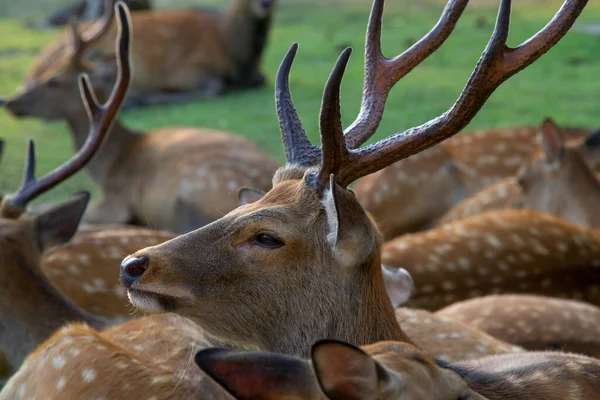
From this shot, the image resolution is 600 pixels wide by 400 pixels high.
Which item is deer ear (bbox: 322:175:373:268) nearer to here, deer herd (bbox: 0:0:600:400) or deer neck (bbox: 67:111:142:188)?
deer herd (bbox: 0:0:600:400)

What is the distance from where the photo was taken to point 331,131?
276cm

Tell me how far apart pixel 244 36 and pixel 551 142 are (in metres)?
5.87

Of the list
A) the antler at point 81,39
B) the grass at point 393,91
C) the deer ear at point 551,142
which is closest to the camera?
the deer ear at point 551,142

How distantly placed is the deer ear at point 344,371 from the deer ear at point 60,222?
2660 mm

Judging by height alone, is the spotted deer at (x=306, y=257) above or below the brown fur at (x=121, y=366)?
above

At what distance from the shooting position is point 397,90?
33.0 feet

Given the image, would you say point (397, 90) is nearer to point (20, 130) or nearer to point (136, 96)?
point (136, 96)

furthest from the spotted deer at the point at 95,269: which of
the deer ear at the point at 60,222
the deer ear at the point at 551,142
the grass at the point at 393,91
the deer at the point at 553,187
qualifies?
the grass at the point at 393,91

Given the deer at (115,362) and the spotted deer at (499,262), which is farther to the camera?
the spotted deer at (499,262)

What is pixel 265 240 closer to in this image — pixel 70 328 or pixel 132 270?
pixel 132 270

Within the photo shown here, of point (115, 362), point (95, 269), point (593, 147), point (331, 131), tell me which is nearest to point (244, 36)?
point (593, 147)

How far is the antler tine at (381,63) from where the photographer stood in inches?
125

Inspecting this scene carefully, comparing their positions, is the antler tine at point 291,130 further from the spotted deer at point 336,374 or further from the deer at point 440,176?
the deer at point 440,176

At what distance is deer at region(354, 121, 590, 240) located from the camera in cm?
652
